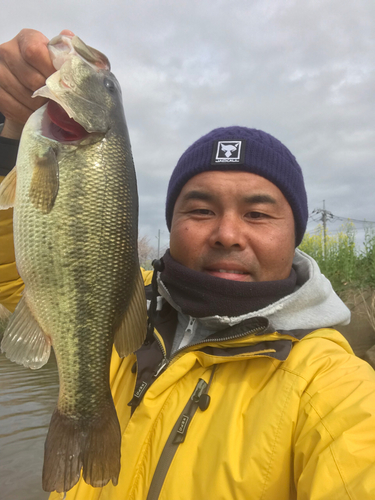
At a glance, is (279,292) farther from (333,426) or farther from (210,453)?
(210,453)

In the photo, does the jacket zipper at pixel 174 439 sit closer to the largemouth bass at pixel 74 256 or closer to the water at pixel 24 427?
the largemouth bass at pixel 74 256

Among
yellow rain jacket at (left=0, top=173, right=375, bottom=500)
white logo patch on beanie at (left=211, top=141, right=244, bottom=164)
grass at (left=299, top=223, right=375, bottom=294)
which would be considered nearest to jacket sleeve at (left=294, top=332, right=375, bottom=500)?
yellow rain jacket at (left=0, top=173, right=375, bottom=500)

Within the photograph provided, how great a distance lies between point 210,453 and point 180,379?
0.36 metres

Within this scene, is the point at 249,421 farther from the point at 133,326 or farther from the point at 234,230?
the point at 234,230

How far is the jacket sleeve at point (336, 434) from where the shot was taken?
3.54 feet

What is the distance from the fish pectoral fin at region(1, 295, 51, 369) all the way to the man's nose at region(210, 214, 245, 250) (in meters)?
0.98

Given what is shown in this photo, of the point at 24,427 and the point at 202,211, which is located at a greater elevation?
the point at 202,211

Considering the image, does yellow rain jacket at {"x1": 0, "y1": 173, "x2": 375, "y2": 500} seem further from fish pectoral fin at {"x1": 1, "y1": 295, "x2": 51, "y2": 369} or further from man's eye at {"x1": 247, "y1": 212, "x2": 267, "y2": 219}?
man's eye at {"x1": 247, "y1": 212, "x2": 267, "y2": 219}

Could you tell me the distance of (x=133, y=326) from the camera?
1.56m

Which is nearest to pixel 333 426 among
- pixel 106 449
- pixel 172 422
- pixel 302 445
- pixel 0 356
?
pixel 302 445

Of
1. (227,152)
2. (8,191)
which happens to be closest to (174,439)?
(8,191)

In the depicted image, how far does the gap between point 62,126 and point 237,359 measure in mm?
1365

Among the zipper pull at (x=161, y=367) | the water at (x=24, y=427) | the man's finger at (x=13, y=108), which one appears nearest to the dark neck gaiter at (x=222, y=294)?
Result: the zipper pull at (x=161, y=367)

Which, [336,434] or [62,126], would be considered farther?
[62,126]
